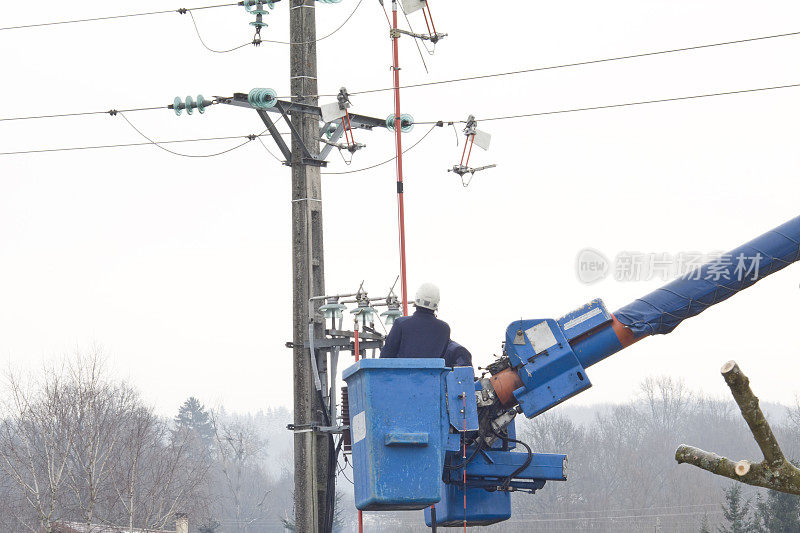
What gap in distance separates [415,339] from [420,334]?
65mm

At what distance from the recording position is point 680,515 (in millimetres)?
67688

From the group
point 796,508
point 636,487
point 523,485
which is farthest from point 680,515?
point 523,485

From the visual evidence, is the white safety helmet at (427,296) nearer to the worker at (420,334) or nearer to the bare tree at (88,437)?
the worker at (420,334)

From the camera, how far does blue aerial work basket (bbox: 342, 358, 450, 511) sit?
896cm

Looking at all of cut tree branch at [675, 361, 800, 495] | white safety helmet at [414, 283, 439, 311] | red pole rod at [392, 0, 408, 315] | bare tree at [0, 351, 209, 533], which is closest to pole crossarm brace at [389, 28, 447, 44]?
red pole rod at [392, 0, 408, 315]

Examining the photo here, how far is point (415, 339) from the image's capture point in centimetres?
1002

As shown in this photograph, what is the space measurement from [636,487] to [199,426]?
4067cm

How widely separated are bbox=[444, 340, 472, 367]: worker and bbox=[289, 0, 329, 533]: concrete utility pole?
2103 mm

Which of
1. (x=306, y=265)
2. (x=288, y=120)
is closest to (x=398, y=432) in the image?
(x=306, y=265)

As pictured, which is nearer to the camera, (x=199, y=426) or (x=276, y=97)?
(x=276, y=97)

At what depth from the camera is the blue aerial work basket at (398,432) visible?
8.96 m

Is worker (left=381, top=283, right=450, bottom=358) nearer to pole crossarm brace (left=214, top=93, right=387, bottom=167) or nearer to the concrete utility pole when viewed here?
the concrete utility pole

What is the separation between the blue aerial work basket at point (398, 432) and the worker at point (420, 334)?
0.76 metres

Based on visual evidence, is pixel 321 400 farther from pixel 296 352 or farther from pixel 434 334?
pixel 434 334
